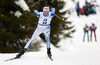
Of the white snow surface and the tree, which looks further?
the white snow surface

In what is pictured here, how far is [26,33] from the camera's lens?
26.5 feet

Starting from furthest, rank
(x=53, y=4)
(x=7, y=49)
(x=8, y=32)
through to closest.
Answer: (x=53, y=4) < (x=7, y=49) < (x=8, y=32)

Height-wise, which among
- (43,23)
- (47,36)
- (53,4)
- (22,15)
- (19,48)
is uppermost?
(53,4)

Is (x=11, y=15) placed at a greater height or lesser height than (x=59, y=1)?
lesser

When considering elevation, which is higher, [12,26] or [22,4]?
[22,4]

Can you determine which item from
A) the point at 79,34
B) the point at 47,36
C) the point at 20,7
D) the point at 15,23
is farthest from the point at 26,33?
the point at 79,34

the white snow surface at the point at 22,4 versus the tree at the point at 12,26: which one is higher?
the white snow surface at the point at 22,4

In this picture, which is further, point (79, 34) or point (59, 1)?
point (79, 34)

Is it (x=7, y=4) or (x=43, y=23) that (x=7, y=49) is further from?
(x=43, y=23)

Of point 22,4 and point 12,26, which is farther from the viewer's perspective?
point 22,4

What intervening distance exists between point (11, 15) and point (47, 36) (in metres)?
3.18

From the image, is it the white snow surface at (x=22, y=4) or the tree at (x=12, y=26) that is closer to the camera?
the tree at (x=12, y=26)

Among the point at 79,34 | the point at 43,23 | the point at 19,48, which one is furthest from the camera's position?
the point at 79,34

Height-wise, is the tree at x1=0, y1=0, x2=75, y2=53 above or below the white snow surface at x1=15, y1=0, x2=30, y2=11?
→ below
